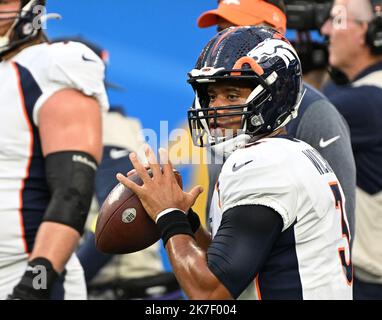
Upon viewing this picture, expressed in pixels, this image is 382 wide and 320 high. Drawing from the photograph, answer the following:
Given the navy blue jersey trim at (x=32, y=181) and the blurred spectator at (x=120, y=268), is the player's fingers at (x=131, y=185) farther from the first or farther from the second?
the blurred spectator at (x=120, y=268)

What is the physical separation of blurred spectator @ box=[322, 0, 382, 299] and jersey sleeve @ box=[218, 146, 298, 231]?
1760 mm

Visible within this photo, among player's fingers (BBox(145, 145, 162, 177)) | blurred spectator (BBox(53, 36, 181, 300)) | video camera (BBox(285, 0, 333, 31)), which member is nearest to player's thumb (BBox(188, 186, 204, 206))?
player's fingers (BBox(145, 145, 162, 177))

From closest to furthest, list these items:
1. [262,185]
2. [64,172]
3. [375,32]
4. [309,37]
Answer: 1. [262,185]
2. [64,172]
3. [375,32]
4. [309,37]

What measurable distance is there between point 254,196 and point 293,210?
104 millimetres

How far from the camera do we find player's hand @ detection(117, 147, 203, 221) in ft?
8.71

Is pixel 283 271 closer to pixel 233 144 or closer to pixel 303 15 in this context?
pixel 233 144

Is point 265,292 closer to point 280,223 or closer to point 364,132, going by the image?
point 280,223

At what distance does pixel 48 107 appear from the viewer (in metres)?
3.40

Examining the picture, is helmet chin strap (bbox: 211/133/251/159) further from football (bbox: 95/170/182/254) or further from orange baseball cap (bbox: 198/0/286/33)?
orange baseball cap (bbox: 198/0/286/33)

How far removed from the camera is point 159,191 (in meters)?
2.66

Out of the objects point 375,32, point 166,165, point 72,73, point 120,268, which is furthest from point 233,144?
point 120,268
